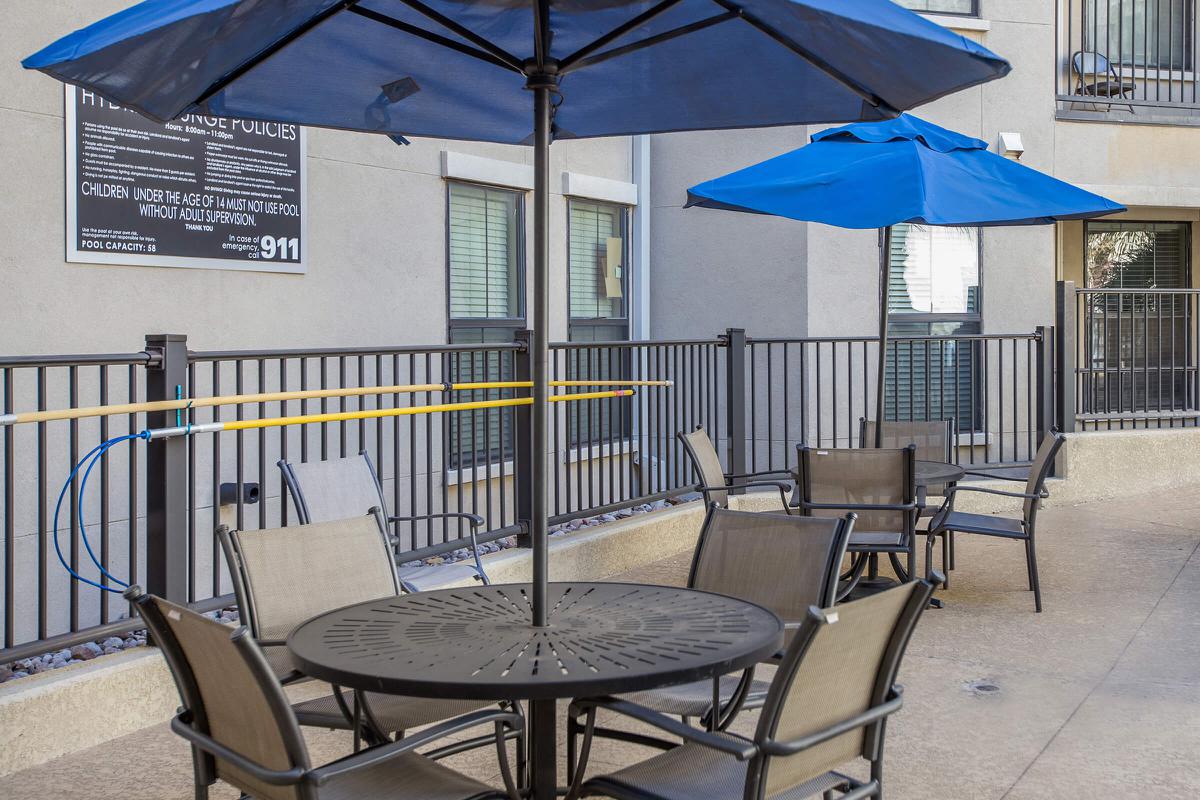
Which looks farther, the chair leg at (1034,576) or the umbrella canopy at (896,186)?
the chair leg at (1034,576)

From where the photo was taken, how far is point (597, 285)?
1010 cm

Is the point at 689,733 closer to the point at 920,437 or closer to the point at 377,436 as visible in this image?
the point at 377,436

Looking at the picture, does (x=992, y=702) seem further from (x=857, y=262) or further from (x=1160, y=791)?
(x=857, y=262)

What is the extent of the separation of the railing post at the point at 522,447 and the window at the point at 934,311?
4.68 meters

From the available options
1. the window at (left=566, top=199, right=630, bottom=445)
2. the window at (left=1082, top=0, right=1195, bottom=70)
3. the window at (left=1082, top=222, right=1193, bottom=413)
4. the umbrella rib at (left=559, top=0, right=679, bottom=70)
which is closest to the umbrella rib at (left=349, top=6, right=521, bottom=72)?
the umbrella rib at (left=559, top=0, right=679, bottom=70)

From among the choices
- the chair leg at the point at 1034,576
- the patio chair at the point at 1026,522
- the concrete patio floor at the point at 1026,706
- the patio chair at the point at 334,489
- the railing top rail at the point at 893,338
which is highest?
the railing top rail at the point at 893,338

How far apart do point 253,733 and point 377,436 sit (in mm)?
3887

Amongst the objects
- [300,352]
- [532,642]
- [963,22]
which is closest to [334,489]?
[300,352]

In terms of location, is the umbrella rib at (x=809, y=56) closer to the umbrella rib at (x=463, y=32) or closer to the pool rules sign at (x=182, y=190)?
the umbrella rib at (x=463, y=32)

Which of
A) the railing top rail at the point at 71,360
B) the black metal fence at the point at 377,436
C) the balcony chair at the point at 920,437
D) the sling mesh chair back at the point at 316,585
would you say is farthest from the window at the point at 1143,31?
the sling mesh chair back at the point at 316,585

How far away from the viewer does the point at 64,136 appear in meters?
5.89

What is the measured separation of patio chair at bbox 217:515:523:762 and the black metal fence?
2.16ft

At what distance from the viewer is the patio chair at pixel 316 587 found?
343 centimetres

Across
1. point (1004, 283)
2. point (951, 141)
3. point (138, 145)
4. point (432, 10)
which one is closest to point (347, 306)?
point (138, 145)
